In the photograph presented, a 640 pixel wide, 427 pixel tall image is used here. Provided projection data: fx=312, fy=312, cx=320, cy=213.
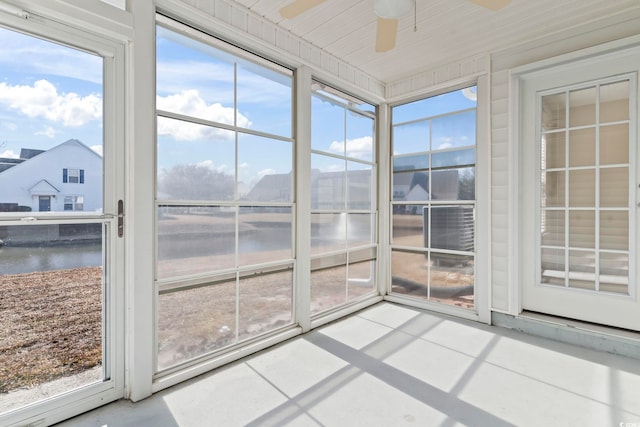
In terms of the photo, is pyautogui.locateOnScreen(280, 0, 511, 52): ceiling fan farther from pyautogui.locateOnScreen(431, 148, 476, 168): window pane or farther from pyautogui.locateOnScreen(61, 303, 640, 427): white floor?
pyautogui.locateOnScreen(61, 303, 640, 427): white floor

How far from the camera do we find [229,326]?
7.88ft

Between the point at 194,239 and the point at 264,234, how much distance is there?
61cm

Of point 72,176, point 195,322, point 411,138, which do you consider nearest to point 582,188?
point 411,138

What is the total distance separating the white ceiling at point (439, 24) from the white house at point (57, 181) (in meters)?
1.56

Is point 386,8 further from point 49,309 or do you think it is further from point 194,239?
point 49,309

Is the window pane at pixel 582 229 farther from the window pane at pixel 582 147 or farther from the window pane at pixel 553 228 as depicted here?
the window pane at pixel 582 147

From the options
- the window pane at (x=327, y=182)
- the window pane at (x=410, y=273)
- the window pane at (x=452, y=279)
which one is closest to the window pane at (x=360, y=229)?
the window pane at (x=327, y=182)

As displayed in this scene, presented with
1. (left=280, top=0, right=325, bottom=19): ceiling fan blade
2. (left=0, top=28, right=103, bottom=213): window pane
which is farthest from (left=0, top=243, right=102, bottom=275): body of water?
(left=280, top=0, right=325, bottom=19): ceiling fan blade

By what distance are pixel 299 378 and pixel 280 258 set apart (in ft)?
3.28

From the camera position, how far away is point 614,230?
254 centimetres

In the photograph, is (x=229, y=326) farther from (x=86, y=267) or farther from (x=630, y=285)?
(x=630, y=285)

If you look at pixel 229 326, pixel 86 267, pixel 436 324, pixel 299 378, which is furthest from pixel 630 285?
pixel 86 267

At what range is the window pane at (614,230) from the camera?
98.2 inches

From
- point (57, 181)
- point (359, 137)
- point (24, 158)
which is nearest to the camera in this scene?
point (24, 158)
